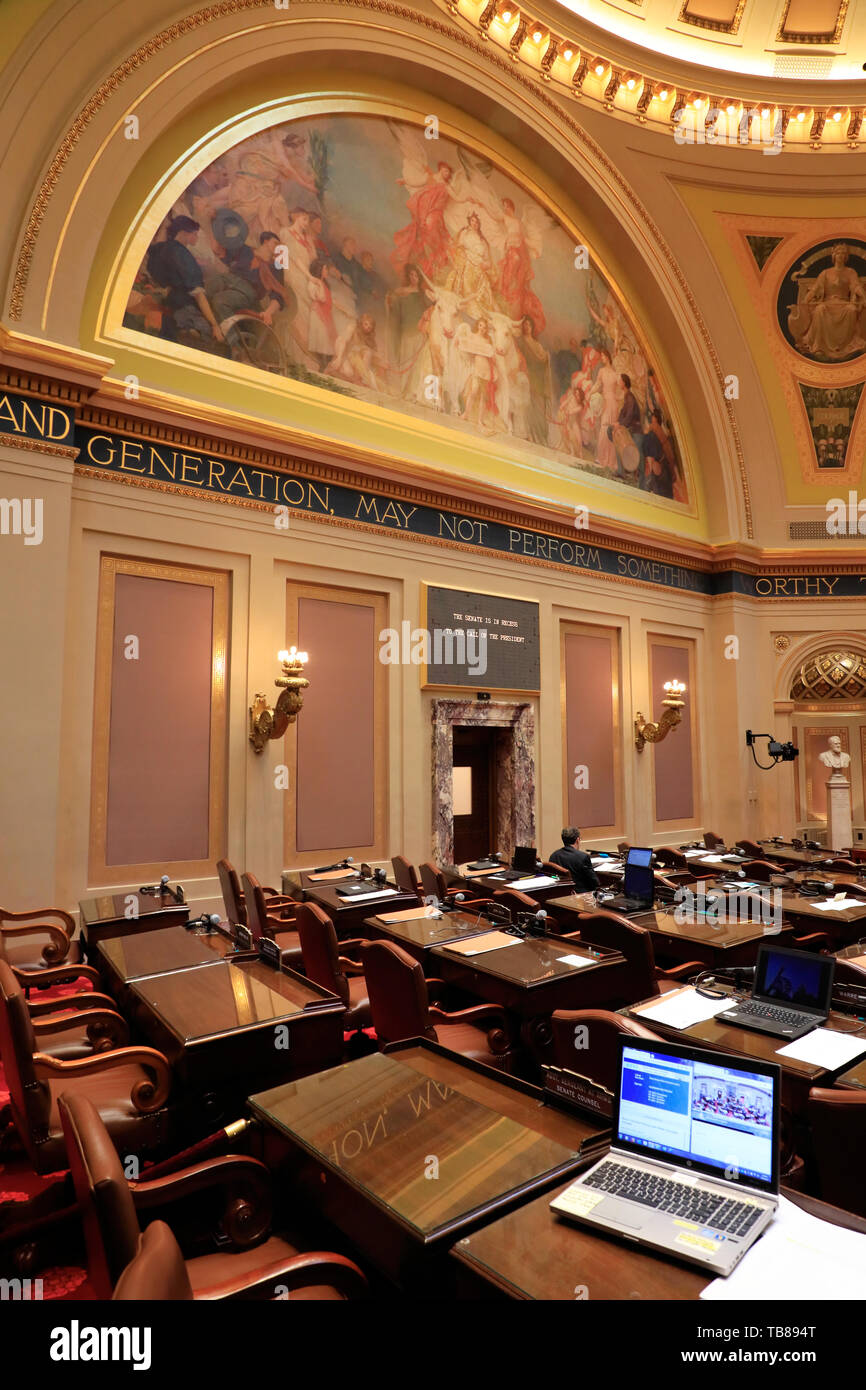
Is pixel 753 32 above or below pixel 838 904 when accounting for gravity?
above

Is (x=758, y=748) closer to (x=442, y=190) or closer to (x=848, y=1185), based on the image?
(x=442, y=190)

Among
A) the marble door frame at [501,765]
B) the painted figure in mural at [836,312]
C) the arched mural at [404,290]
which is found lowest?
the marble door frame at [501,765]

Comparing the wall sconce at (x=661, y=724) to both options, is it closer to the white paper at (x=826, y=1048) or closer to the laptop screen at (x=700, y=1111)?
the white paper at (x=826, y=1048)

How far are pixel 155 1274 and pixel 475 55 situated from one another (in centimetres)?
1327

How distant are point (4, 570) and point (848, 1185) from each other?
712 cm

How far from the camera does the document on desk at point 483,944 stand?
4.46m

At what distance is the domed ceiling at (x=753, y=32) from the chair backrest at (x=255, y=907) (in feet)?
41.8

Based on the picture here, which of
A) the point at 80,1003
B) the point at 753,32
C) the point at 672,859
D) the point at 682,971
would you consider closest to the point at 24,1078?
the point at 80,1003

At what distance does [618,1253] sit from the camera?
176cm

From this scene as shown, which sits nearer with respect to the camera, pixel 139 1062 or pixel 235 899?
pixel 139 1062

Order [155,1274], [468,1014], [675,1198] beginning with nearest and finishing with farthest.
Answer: [155,1274], [675,1198], [468,1014]

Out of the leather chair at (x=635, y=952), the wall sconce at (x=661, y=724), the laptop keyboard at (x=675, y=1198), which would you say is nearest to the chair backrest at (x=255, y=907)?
the leather chair at (x=635, y=952)

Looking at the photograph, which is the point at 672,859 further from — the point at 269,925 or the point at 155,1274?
the point at 155,1274

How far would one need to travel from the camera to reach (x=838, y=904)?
6.04 meters
